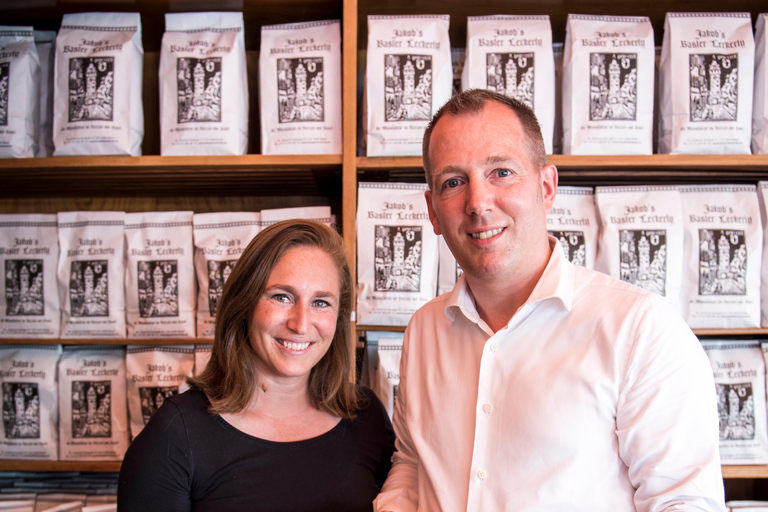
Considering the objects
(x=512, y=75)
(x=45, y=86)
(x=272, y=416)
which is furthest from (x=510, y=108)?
(x=45, y=86)

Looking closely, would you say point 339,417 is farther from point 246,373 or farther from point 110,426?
point 110,426

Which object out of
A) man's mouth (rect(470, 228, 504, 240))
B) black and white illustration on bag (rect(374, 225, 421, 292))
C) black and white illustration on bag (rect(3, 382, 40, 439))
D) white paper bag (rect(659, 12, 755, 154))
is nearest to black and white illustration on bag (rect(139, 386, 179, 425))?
black and white illustration on bag (rect(3, 382, 40, 439))

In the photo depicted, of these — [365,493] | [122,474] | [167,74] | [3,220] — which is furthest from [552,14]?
[3,220]

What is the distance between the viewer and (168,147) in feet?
5.16

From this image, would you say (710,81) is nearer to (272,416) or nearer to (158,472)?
(272,416)

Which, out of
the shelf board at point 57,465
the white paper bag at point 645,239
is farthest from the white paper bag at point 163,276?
the white paper bag at point 645,239

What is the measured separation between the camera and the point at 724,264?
154cm

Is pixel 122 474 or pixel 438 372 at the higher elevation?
pixel 438 372

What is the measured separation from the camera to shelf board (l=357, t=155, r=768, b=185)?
1508 millimetres

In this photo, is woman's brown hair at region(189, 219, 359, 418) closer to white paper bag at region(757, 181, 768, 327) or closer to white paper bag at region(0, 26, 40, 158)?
white paper bag at region(0, 26, 40, 158)

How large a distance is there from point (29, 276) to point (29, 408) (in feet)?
1.35

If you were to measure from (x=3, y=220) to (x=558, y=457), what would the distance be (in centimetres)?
173

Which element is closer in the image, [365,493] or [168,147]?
[365,493]

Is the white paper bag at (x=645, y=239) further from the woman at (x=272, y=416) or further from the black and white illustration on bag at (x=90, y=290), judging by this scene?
the black and white illustration on bag at (x=90, y=290)
